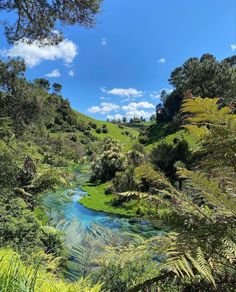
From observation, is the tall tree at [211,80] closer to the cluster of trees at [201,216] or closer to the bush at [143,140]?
the bush at [143,140]

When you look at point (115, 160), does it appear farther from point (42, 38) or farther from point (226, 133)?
point (226, 133)

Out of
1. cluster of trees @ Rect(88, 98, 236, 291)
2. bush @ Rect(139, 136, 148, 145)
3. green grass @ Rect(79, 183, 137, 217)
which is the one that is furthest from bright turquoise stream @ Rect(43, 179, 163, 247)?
bush @ Rect(139, 136, 148, 145)

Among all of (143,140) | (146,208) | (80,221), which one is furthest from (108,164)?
(146,208)

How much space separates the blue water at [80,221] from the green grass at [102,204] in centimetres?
68

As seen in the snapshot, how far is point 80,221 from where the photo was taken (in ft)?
84.4

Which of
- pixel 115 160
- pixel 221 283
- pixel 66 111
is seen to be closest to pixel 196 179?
pixel 221 283

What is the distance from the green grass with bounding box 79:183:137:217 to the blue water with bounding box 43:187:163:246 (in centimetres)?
68

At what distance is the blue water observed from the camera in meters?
19.0

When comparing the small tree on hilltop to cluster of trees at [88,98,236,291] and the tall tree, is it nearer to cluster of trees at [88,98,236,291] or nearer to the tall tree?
the tall tree

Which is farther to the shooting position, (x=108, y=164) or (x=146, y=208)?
(x=108, y=164)

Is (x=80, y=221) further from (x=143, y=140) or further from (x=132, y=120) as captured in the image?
(x=132, y=120)

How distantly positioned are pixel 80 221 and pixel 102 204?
24.1ft

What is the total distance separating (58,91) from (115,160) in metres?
51.7

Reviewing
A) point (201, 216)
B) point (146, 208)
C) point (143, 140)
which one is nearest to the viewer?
point (201, 216)
